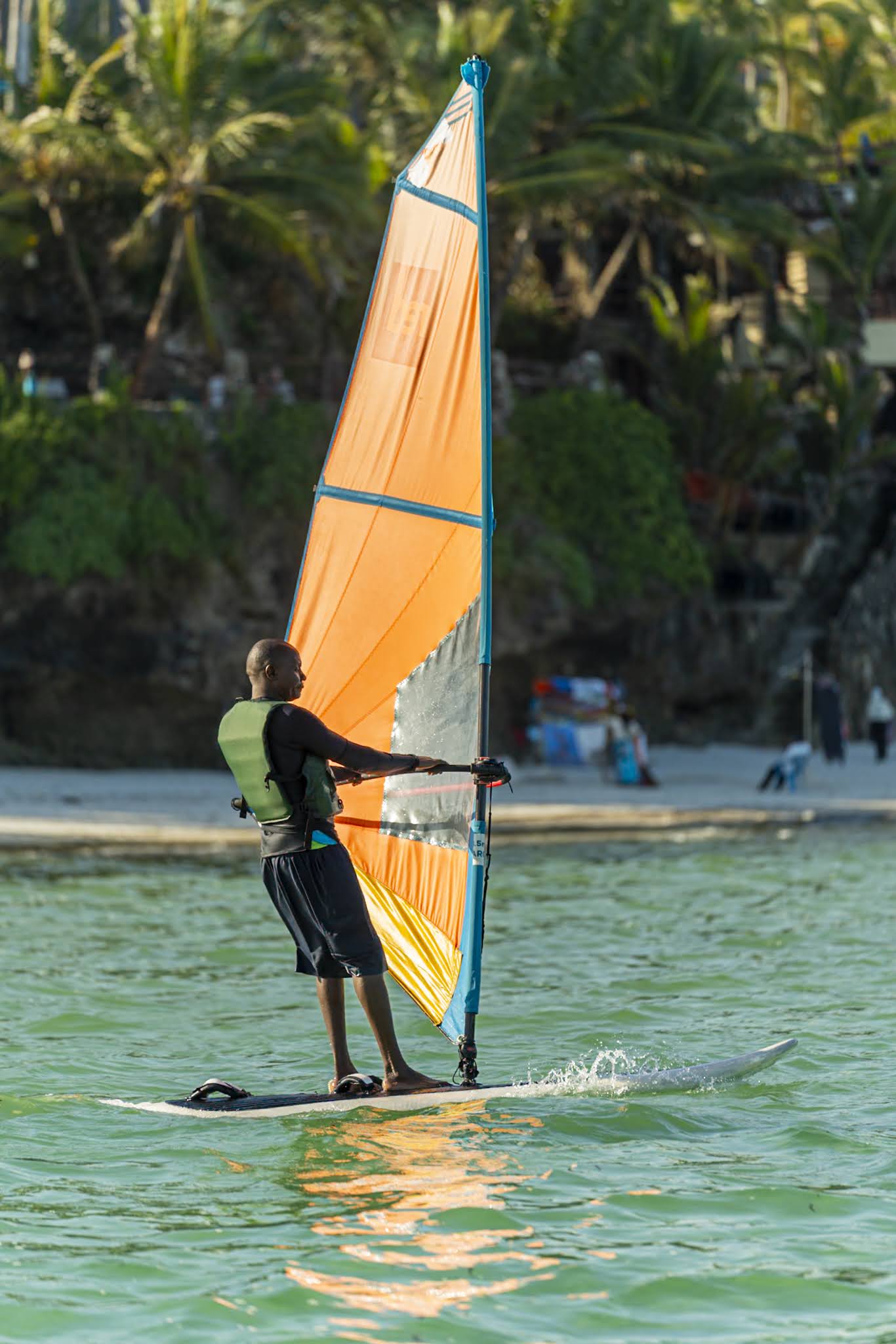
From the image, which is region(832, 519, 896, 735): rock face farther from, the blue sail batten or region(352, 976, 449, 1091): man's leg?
region(352, 976, 449, 1091): man's leg

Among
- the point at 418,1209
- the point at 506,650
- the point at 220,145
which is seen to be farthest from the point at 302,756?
the point at 220,145

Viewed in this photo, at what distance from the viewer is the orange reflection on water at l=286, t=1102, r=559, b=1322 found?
21.0 feet

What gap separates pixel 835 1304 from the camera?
20.7ft

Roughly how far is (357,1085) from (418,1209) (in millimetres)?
1329

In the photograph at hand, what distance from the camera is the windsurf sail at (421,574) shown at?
8570 millimetres

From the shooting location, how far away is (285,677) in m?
8.17

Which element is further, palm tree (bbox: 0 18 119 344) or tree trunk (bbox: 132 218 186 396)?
tree trunk (bbox: 132 218 186 396)

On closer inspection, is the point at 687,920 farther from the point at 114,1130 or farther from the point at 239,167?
the point at 239,167

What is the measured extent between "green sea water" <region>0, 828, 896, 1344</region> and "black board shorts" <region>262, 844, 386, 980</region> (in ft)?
2.72

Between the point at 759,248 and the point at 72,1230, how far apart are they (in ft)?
126

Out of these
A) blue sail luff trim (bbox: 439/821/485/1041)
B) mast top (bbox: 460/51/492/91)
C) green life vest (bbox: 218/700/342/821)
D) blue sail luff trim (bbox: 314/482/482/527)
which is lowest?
blue sail luff trim (bbox: 439/821/485/1041)

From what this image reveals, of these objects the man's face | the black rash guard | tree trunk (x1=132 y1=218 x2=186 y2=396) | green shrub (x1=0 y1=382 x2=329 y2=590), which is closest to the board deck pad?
the black rash guard

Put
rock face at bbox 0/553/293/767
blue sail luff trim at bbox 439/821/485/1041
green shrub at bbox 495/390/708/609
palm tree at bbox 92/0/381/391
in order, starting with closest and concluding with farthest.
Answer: blue sail luff trim at bbox 439/821/485/1041 < rock face at bbox 0/553/293/767 < palm tree at bbox 92/0/381/391 < green shrub at bbox 495/390/708/609

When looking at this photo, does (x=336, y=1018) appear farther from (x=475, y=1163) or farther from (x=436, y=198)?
(x=436, y=198)
